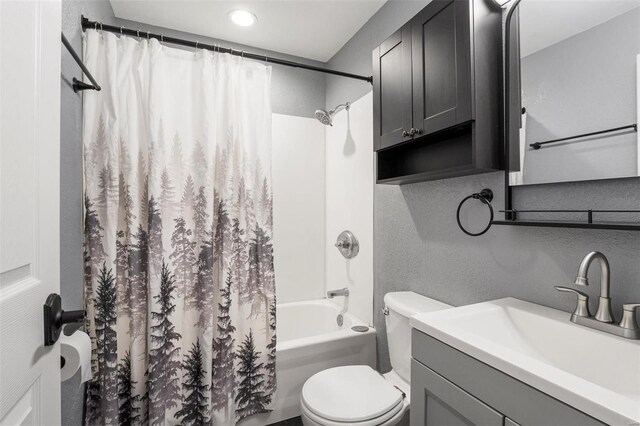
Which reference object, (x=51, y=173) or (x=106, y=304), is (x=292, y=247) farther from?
(x=51, y=173)

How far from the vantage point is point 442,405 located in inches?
35.3

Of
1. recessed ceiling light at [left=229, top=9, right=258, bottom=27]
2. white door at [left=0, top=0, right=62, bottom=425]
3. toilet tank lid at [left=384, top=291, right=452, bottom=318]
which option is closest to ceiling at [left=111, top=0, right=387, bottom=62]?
recessed ceiling light at [left=229, top=9, right=258, bottom=27]

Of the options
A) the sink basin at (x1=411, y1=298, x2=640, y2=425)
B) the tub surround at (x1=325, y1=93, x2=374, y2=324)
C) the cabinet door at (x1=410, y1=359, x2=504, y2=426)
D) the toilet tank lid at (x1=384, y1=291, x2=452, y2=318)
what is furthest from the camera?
the tub surround at (x1=325, y1=93, x2=374, y2=324)

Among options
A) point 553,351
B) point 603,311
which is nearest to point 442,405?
point 553,351

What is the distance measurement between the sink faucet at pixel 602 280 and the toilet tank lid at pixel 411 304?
2.04 feet

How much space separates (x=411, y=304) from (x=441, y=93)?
0.96 metres

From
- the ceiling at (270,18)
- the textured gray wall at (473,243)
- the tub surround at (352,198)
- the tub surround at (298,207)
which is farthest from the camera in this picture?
the tub surround at (298,207)

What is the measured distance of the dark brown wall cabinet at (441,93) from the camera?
114cm

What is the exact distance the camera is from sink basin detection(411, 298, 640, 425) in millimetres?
589

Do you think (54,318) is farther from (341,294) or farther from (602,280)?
(341,294)

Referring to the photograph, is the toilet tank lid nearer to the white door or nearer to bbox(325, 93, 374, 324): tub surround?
bbox(325, 93, 374, 324): tub surround

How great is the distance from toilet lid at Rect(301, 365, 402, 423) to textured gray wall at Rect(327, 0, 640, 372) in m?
0.44

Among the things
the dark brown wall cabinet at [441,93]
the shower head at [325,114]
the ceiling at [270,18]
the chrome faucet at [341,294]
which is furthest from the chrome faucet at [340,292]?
the ceiling at [270,18]

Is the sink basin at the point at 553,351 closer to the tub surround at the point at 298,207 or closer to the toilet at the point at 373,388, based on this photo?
the toilet at the point at 373,388
